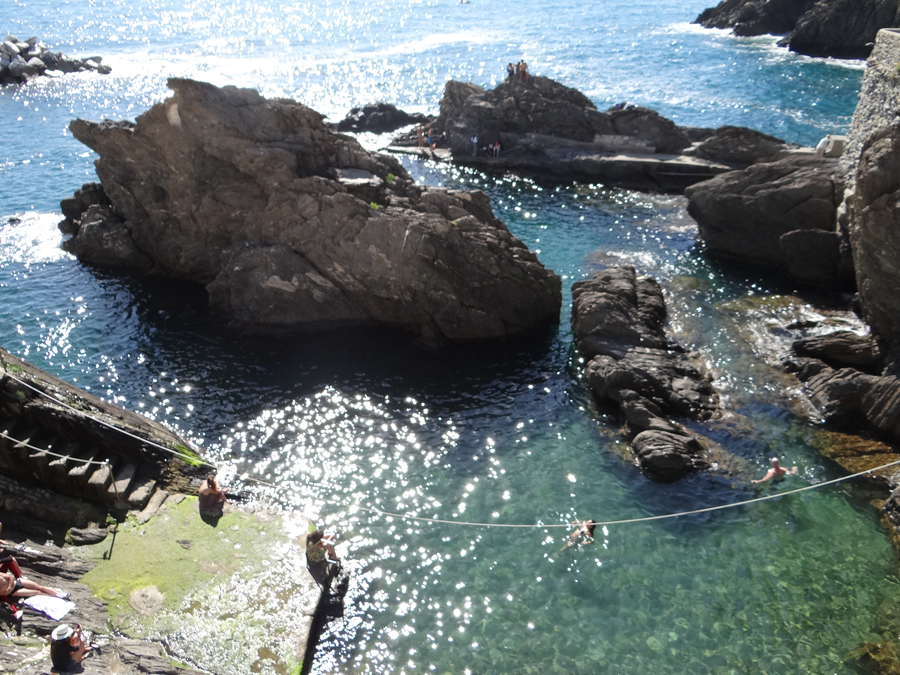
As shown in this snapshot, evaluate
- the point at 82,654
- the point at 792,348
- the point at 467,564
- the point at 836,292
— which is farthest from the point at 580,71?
the point at 82,654

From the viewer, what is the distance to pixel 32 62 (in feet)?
244

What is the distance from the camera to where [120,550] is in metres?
16.6

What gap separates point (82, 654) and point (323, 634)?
197 inches

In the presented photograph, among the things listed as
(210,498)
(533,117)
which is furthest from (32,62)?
(210,498)

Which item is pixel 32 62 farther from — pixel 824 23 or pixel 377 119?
pixel 824 23

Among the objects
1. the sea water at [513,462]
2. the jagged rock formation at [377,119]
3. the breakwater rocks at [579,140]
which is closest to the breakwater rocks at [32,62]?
the sea water at [513,462]

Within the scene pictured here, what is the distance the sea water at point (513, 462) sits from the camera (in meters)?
15.3

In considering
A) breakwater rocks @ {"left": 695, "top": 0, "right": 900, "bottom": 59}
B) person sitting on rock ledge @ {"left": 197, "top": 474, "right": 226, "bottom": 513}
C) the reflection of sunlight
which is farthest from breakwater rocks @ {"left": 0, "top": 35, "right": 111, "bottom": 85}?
breakwater rocks @ {"left": 695, "top": 0, "right": 900, "bottom": 59}

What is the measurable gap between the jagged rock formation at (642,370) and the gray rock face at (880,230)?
6639mm

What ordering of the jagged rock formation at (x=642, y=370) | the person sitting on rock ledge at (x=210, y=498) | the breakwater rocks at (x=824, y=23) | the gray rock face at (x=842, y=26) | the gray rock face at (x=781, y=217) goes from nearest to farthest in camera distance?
the person sitting on rock ledge at (x=210, y=498) < the jagged rock formation at (x=642, y=370) < the gray rock face at (x=781, y=217) < the gray rock face at (x=842, y=26) < the breakwater rocks at (x=824, y=23)

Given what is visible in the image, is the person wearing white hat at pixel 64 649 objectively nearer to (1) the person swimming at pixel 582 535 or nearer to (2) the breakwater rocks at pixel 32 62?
(1) the person swimming at pixel 582 535

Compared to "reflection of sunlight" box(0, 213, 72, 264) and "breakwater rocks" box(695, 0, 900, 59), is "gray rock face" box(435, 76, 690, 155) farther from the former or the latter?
"breakwater rocks" box(695, 0, 900, 59)

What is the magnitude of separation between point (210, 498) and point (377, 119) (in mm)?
46477

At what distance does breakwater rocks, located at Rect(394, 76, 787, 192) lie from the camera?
139ft
